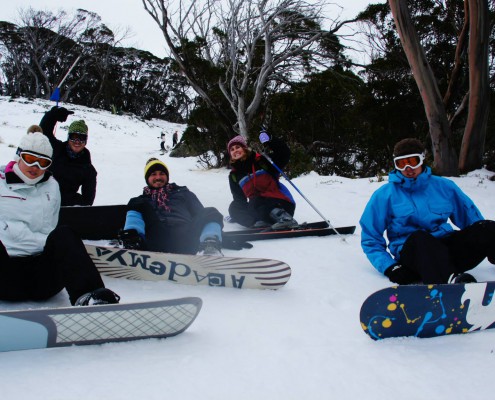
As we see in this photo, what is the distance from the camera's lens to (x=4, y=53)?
123 ft

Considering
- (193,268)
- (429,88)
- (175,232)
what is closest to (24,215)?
(193,268)

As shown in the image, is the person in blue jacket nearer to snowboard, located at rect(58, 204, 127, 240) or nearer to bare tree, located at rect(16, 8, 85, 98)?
snowboard, located at rect(58, 204, 127, 240)

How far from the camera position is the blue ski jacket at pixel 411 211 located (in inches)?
112

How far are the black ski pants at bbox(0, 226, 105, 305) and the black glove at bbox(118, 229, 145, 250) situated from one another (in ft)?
2.30

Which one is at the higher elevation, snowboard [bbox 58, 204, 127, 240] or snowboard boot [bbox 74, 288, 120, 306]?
snowboard [bbox 58, 204, 127, 240]

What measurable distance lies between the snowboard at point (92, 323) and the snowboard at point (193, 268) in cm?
80

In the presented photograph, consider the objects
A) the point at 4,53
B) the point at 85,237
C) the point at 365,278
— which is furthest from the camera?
the point at 4,53

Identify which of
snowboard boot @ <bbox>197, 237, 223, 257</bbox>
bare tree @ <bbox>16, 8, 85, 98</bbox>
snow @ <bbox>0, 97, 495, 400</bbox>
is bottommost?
snow @ <bbox>0, 97, 495, 400</bbox>

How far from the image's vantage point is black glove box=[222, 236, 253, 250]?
3.93m

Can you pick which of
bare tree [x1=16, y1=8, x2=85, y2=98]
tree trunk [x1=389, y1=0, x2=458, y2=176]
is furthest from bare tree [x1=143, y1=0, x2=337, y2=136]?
bare tree [x1=16, y1=8, x2=85, y2=98]

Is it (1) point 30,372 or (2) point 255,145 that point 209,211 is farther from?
(2) point 255,145

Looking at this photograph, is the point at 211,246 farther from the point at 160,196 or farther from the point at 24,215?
the point at 24,215

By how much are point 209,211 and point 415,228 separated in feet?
5.37

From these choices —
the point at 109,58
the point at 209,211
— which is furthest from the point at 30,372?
the point at 109,58
